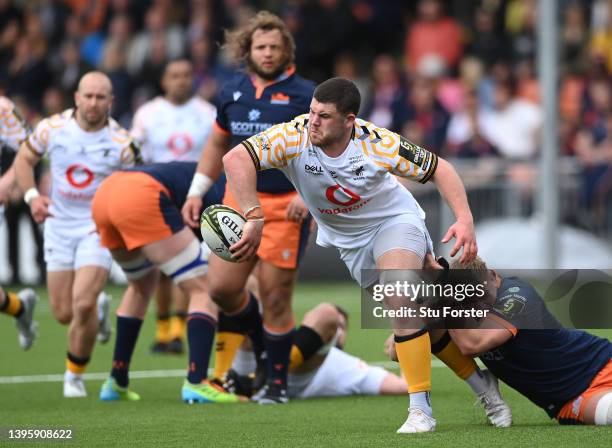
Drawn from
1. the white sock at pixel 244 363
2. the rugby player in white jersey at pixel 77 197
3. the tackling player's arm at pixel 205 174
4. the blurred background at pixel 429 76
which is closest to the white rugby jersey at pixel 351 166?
the tackling player's arm at pixel 205 174

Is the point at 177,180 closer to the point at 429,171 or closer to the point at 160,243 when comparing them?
the point at 160,243

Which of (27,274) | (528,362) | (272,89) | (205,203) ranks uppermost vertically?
(272,89)

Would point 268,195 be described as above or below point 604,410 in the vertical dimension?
above

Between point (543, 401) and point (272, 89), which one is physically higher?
point (272, 89)

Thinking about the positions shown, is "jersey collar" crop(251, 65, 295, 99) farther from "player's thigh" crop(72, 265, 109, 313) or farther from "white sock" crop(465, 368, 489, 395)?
"white sock" crop(465, 368, 489, 395)

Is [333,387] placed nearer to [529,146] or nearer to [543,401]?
[543,401]

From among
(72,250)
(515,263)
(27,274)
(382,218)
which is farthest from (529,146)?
(382,218)

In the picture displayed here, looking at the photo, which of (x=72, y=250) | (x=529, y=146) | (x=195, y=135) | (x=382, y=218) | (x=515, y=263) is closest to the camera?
(x=382, y=218)

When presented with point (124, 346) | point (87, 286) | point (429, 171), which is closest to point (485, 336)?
point (429, 171)

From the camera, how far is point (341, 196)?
6.89 meters

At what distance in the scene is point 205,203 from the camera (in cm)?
858

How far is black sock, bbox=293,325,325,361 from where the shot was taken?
8609 mm

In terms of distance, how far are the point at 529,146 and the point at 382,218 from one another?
11717mm

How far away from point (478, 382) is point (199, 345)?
2288 millimetres
